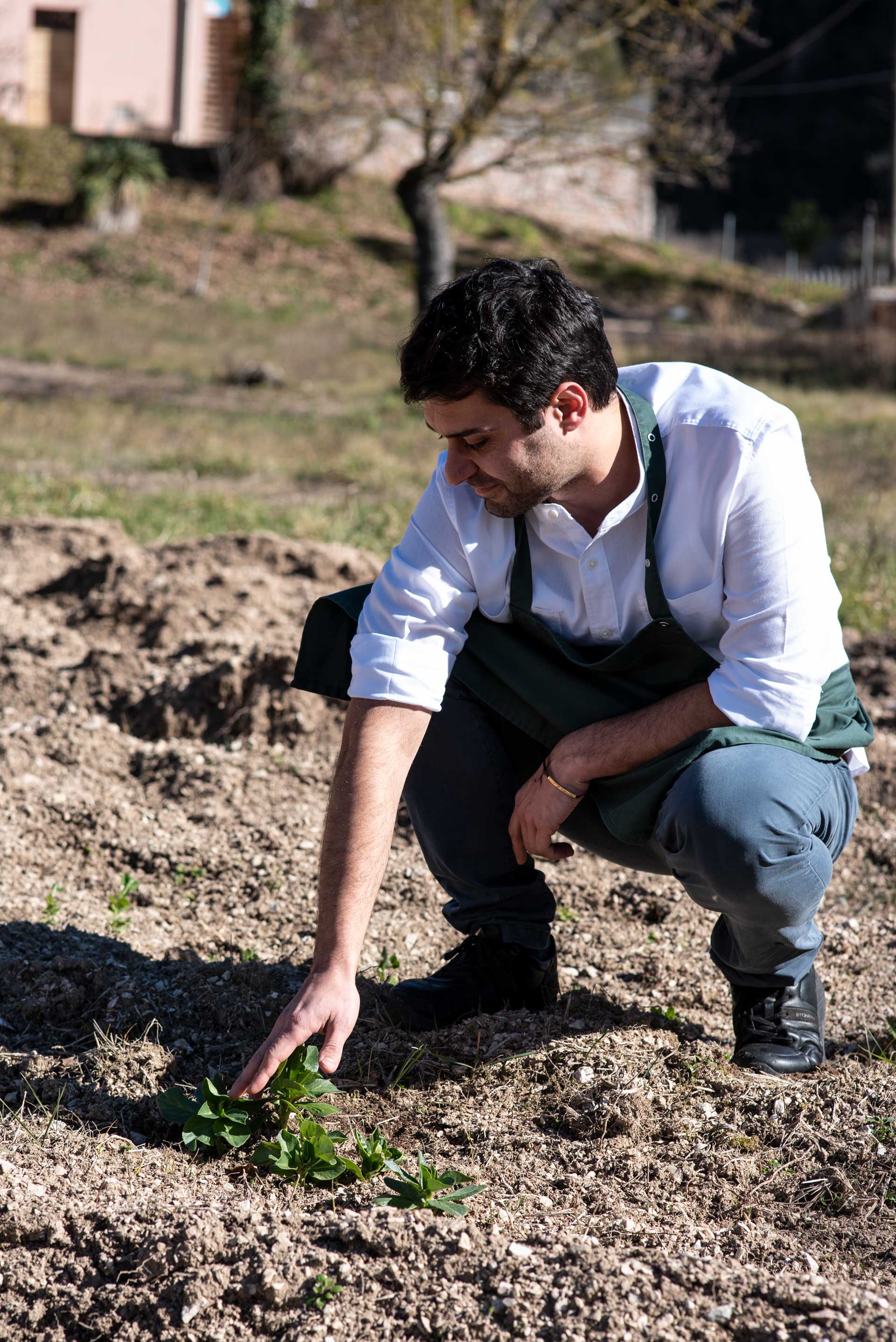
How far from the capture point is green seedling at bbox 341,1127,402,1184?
6.29ft

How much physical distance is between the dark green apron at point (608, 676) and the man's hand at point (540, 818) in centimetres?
8

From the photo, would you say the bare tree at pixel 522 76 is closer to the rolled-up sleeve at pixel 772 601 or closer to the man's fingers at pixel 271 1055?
the rolled-up sleeve at pixel 772 601

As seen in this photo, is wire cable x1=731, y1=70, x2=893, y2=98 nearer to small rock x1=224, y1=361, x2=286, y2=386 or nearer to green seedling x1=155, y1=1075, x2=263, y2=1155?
small rock x1=224, y1=361, x2=286, y2=386

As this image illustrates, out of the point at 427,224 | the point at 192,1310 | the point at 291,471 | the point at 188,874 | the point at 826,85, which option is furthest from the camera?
the point at 826,85

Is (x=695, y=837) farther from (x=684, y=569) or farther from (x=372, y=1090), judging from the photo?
(x=372, y=1090)

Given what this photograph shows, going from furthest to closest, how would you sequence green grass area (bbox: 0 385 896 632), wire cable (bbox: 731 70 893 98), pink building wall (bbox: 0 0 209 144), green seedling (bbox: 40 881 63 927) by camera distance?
wire cable (bbox: 731 70 893 98), pink building wall (bbox: 0 0 209 144), green grass area (bbox: 0 385 896 632), green seedling (bbox: 40 881 63 927)

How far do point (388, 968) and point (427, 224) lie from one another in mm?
12623

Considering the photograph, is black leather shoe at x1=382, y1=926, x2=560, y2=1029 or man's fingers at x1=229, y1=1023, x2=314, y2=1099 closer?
man's fingers at x1=229, y1=1023, x2=314, y2=1099

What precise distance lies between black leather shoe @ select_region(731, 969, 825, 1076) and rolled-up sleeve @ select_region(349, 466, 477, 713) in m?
0.80

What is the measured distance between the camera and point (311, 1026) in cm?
188

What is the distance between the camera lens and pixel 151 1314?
1682 mm

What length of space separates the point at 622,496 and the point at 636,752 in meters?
0.45

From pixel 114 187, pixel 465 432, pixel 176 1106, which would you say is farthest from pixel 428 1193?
pixel 114 187

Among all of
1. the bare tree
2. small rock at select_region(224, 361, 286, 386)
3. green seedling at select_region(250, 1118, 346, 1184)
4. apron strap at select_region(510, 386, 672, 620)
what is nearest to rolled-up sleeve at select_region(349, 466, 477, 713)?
apron strap at select_region(510, 386, 672, 620)
